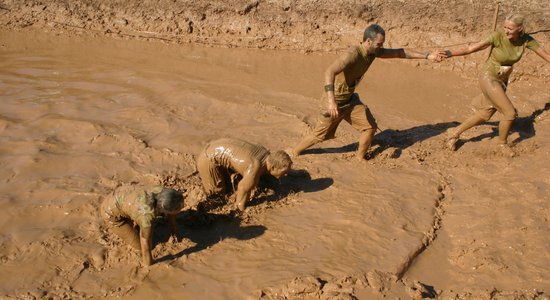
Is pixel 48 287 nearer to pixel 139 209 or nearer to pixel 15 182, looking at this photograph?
pixel 139 209

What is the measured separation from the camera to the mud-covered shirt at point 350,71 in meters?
5.24

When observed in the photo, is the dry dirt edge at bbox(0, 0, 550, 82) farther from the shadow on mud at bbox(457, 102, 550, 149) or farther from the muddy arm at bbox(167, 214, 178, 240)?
the muddy arm at bbox(167, 214, 178, 240)

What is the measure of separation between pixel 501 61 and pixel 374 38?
5.34 ft

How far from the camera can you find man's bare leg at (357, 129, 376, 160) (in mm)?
5754

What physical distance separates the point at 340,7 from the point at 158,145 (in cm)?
460

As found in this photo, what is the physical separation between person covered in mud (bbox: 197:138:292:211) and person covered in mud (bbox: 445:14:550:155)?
92.1 inches

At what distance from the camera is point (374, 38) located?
203 inches

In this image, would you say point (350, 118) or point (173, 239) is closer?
point (173, 239)

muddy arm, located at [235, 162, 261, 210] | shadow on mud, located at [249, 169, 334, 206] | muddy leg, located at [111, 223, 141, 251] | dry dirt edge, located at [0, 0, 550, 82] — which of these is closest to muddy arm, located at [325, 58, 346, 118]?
shadow on mud, located at [249, 169, 334, 206]

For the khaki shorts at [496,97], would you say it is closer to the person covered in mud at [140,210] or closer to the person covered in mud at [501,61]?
the person covered in mud at [501,61]

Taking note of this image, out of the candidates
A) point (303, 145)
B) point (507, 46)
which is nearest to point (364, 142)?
point (303, 145)

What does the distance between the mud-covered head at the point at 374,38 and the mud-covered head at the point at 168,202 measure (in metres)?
2.43

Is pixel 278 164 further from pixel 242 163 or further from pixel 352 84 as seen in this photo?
pixel 352 84

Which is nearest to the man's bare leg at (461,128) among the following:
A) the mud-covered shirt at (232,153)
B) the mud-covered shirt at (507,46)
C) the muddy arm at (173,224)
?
the mud-covered shirt at (507,46)
